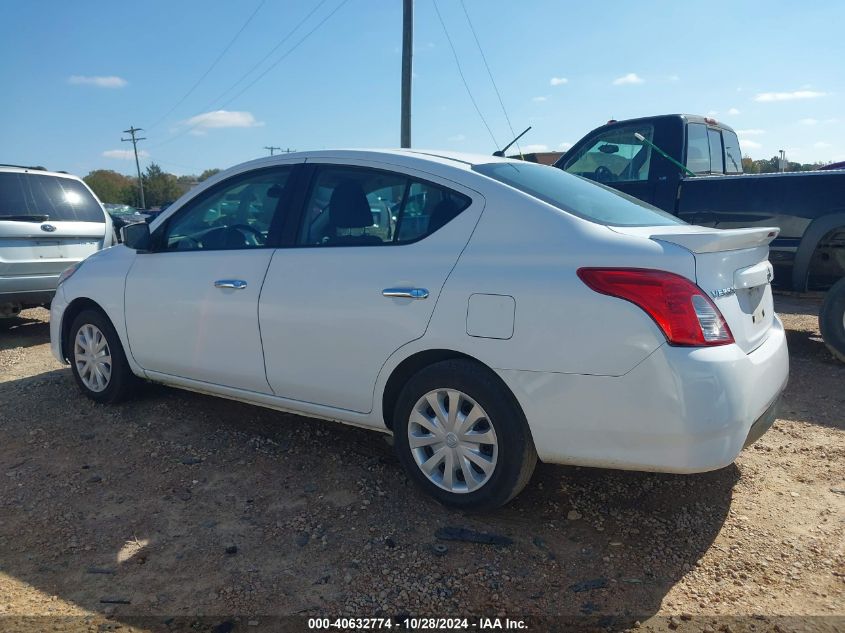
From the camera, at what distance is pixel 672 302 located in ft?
8.55

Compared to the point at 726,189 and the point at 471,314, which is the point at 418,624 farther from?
the point at 726,189

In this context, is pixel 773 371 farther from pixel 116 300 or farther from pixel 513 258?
pixel 116 300

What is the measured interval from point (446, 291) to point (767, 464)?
2.16m

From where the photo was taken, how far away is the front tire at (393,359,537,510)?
2926 millimetres

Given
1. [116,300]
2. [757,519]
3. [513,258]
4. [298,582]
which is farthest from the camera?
[116,300]

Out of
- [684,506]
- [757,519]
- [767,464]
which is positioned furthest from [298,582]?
[767,464]

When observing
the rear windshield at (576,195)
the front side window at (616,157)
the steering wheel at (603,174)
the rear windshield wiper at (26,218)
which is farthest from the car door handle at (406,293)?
the rear windshield wiper at (26,218)

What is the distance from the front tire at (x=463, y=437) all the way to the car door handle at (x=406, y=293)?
0.33 m

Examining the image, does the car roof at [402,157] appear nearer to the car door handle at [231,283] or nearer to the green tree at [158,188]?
the car door handle at [231,283]

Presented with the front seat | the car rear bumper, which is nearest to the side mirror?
the front seat

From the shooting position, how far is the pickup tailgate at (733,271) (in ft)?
8.93

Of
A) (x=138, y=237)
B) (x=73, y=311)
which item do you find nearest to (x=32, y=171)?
(x=73, y=311)

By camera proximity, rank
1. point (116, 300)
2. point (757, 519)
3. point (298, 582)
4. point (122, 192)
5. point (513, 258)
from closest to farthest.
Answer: point (298, 582), point (513, 258), point (757, 519), point (116, 300), point (122, 192)

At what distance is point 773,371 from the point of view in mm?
3018
